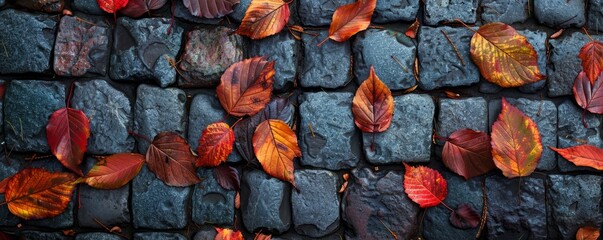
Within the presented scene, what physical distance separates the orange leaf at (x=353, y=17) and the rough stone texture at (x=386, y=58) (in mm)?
50

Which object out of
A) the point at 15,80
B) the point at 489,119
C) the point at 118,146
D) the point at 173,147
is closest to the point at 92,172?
the point at 118,146

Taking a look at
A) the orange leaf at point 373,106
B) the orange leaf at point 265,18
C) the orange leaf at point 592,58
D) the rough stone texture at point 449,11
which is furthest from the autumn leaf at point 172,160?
the orange leaf at point 592,58

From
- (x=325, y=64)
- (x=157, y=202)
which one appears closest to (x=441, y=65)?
(x=325, y=64)

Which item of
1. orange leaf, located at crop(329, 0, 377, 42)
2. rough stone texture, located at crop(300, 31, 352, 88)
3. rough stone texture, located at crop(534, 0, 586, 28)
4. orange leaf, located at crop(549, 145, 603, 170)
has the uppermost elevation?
orange leaf, located at crop(329, 0, 377, 42)

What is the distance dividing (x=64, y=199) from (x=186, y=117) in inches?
19.9

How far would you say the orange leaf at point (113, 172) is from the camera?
198cm

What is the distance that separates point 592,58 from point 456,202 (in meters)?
0.69

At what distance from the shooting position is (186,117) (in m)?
2.00

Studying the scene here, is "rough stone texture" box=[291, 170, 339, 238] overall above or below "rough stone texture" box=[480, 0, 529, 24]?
below

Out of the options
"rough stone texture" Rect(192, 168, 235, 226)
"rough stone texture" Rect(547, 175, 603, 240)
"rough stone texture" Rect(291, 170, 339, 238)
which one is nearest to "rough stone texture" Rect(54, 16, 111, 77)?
"rough stone texture" Rect(192, 168, 235, 226)

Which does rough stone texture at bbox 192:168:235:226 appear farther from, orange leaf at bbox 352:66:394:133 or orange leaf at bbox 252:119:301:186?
orange leaf at bbox 352:66:394:133

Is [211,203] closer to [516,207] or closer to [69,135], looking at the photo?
[69,135]

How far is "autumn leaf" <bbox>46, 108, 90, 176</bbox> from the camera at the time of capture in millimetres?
1954

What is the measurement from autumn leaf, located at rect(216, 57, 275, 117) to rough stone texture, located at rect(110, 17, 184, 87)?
204 mm
